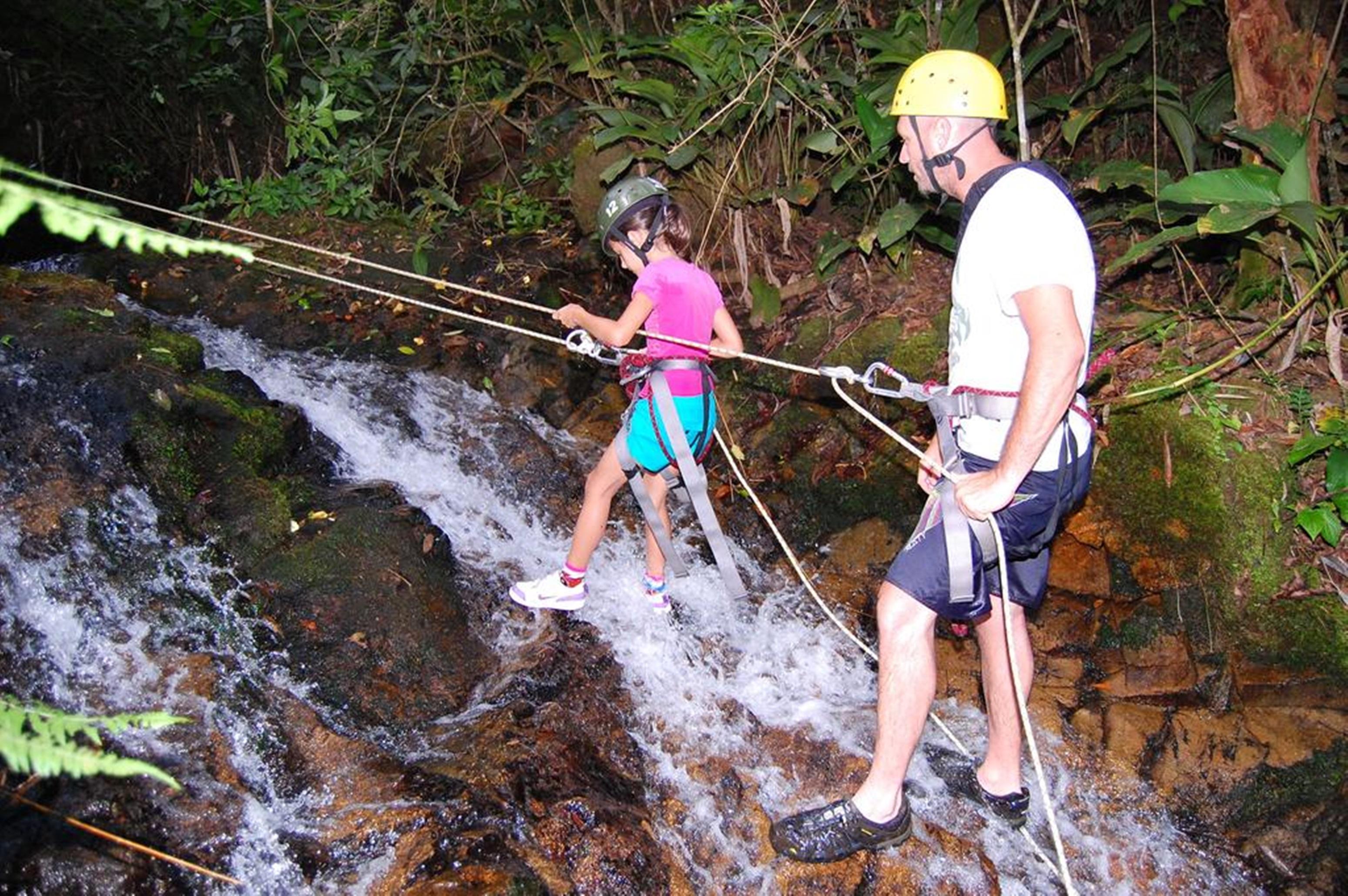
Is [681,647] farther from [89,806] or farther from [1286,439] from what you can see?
[1286,439]

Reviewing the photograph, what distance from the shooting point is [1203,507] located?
4762 mm

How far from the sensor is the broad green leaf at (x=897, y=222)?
580cm

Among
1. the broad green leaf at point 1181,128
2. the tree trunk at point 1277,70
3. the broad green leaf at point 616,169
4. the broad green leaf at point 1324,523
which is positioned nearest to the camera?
the broad green leaf at point 1324,523

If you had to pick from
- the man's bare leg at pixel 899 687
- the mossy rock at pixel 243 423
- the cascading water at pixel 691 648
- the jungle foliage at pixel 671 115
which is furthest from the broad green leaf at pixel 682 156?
the man's bare leg at pixel 899 687

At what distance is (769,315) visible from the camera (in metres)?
6.74

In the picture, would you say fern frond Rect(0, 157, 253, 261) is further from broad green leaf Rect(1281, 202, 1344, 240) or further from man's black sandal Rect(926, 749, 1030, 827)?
broad green leaf Rect(1281, 202, 1344, 240)

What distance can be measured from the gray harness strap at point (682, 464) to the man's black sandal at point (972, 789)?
3.59ft

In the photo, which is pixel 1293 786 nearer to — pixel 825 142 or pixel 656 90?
pixel 825 142

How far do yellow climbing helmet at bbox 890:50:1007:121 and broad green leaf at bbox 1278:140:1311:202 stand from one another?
90.0 inches

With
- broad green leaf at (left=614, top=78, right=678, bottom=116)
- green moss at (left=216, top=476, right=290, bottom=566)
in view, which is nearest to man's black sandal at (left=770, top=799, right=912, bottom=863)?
green moss at (left=216, top=476, right=290, bottom=566)

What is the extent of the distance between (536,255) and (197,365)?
2867mm

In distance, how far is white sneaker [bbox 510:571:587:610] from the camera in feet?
15.4

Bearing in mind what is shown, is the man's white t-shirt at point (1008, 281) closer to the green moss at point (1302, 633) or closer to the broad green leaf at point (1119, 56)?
the green moss at point (1302, 633)

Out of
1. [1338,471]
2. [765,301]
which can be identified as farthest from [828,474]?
[1338,471]
